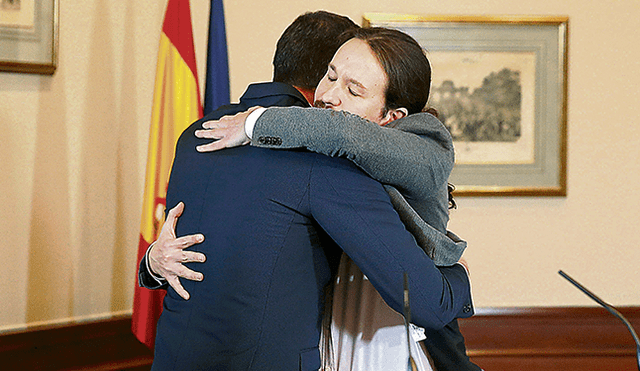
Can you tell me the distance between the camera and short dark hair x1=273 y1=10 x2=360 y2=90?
4.91ft

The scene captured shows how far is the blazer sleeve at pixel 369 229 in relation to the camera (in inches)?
43.3

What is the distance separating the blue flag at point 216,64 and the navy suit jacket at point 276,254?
134cm

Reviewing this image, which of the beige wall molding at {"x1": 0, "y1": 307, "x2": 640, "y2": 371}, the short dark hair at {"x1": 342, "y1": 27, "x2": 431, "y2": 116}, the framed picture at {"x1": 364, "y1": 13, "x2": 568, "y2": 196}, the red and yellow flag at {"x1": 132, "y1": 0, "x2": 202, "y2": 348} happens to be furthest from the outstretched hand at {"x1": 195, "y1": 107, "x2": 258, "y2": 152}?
the beige wall molding at {"x1": 0, "y1": 307, "x2": 640, "y2": 371}

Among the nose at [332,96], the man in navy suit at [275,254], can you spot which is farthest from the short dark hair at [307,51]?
the man in navy suit at [275,254]

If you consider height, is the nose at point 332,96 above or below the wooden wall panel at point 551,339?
above

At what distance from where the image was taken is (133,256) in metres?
2.72

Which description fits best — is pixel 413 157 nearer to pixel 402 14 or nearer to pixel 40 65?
pixel 40 65

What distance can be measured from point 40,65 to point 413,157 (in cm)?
172

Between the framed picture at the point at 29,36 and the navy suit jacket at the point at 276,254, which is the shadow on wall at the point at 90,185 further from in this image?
the navy suit jacket at the point at 276,254

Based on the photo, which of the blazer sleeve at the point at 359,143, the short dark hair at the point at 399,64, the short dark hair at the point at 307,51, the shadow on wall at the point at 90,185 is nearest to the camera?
the blazer sleeve at the point at 359,143

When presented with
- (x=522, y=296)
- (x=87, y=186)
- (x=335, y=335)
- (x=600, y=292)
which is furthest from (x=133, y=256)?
(x=600, y=292)

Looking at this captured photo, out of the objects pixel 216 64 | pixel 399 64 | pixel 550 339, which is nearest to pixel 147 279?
pixel 399 64

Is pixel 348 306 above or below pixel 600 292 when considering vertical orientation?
above

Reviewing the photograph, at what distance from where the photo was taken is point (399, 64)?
138 cm
